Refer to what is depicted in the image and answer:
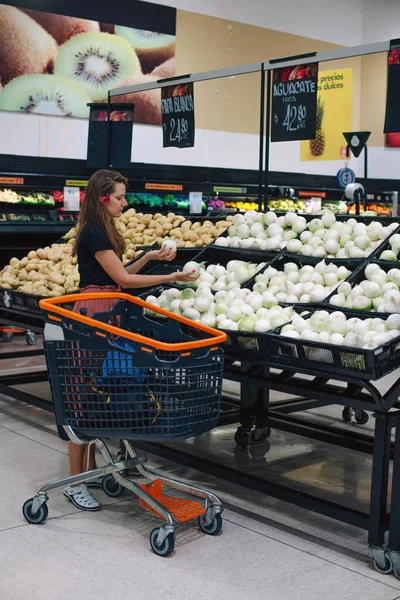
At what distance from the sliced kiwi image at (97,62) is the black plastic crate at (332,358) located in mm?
8286

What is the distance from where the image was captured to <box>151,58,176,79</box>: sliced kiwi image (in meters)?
11.8

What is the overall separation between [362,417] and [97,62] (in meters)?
7.49

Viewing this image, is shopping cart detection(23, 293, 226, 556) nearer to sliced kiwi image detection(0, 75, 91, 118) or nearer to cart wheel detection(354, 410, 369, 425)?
cart wheel detection(354, 410, 369, 425)

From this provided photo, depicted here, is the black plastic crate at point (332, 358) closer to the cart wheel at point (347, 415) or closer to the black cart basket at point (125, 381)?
the black cart basket at point (125, 381)

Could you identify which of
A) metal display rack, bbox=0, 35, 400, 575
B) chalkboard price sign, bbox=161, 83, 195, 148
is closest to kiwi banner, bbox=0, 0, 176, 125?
chalkboard price sign, bbox=161, 83, 195, 148

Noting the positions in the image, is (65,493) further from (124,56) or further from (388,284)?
(124,56)

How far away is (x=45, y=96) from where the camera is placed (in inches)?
416

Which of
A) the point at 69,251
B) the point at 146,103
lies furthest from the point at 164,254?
the point at 146,103

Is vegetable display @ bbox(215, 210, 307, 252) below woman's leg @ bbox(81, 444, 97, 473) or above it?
above

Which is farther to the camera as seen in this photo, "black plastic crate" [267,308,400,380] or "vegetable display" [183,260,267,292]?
"vegetable display" [183,260,267,292]

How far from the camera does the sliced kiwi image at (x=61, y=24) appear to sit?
1043cm

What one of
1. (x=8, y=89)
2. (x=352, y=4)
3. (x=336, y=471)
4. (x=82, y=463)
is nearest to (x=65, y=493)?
(x=82, y=463)

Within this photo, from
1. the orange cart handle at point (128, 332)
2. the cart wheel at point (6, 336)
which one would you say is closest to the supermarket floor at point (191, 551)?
the orange cart handle at point (128, 332)

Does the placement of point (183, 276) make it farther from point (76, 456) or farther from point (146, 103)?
point (146, 103)
